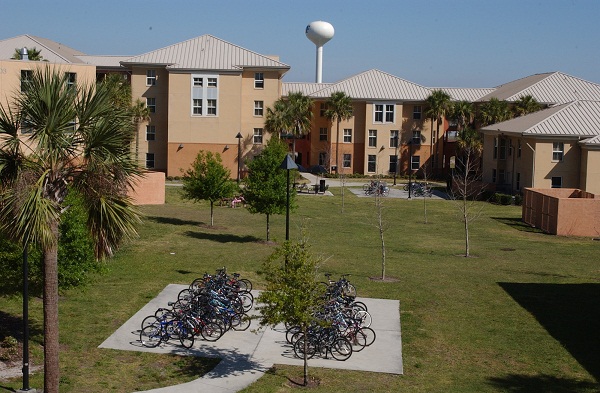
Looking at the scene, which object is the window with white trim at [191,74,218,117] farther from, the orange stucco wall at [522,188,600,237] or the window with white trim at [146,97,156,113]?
the orange stucco wall at [522,188,600,237]

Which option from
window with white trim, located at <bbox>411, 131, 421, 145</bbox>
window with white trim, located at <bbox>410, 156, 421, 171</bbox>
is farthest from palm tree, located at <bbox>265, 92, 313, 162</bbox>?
window with white trim, located at <bbox>410, 156, 421, 171</bbox>

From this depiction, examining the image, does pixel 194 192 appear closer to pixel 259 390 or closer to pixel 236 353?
pixel 236 353

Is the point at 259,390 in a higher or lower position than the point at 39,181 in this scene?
lower

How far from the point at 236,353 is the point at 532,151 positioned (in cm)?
4271

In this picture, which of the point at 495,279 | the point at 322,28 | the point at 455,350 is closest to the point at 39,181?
the point at 455,350

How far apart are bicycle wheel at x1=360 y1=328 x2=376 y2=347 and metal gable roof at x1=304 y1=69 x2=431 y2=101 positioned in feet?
185

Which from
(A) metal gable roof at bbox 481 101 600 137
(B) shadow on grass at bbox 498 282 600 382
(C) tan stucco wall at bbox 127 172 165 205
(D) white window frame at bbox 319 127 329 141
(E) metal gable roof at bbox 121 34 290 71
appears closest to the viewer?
(B) shadow on grass at bbox 498 282 600 382

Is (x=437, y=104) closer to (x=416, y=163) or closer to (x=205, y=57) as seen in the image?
(x=416, y=163)

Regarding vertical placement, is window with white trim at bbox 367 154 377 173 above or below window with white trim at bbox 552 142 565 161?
below

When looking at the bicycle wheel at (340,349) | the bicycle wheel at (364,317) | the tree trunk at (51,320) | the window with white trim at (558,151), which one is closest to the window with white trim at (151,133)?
the window with white trim at (558,151)

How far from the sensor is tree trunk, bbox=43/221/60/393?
15.4 meters

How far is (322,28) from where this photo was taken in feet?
331

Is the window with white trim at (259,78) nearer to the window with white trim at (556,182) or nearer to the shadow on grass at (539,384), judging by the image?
the window with white trim at (556,182)

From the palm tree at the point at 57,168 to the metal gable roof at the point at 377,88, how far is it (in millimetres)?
63467
